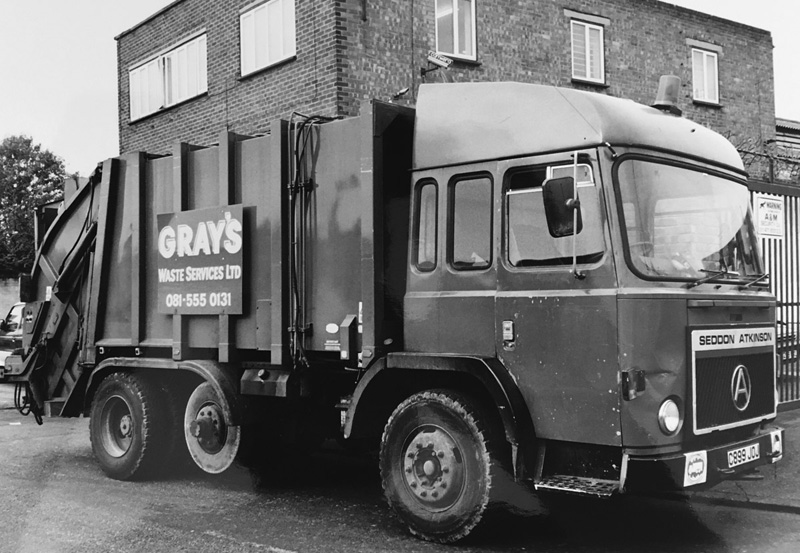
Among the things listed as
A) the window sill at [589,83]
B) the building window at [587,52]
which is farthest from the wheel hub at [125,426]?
the building window at [587,52]

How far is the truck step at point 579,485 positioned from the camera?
5082 millimetres

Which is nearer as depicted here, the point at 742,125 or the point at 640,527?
the point at 640,527

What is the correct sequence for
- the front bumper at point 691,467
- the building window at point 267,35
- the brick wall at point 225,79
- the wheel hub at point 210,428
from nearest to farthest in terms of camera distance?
the front bumper at point 691,467 → the wheel hub at point 210,428 → the brick wall at point 225,79 → the building window at point 267,35

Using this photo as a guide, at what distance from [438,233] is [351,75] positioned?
7.92 m

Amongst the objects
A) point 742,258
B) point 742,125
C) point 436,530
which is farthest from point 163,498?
point 742,125

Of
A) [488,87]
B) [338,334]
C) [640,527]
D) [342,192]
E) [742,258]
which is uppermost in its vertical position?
[488,87]

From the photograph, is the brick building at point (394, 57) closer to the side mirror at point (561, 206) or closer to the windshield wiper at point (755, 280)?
the windshield wiper at point (755, 280)

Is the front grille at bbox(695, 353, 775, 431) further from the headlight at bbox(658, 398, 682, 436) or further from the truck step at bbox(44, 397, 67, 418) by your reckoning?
the truck step at bbox(44, 397, 67, 418)

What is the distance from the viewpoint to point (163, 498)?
23.8 feet

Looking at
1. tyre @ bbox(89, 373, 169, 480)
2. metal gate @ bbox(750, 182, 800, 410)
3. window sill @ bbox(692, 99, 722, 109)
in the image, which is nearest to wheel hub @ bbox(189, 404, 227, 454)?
tyre @ bbox(89, 373, 169, 480)

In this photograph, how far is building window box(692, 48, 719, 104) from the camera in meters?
18.9

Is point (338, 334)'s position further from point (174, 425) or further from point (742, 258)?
point (742, 258)

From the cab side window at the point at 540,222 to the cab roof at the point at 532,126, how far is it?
0.15 metres

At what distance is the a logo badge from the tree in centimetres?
3022
